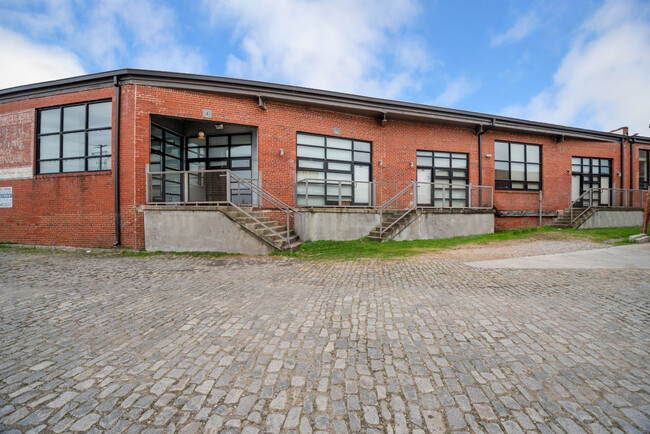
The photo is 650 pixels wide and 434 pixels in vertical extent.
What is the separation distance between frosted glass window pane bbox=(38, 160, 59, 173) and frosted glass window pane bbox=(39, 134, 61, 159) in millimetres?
233

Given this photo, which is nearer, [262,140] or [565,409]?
[565,409]

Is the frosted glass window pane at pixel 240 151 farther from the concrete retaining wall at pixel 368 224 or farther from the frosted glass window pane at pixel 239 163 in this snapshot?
the concrete retaining wall at pixel 368 224

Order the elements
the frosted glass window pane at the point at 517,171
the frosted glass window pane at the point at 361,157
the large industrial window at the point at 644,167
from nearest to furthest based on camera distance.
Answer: the frosted glass window pane at the point at 361,157, the frosted glass window pane at the point at 517,171, the large industrial window at the point at 644,167

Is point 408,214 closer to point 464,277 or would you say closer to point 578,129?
point 464,277

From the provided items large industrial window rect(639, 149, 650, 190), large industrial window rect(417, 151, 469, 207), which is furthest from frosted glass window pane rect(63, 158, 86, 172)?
large industrial window rect(639, 149, 650, 190)

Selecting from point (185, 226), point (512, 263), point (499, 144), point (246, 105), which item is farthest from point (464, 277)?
point (499, 144)

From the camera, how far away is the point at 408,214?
11.0m

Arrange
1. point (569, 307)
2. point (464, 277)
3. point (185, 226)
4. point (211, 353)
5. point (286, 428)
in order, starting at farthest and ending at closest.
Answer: point (185, 226), point (464, 277), point (569, 307), point (211, 353), point (286, 428)

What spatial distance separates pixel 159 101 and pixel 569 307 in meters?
12.4

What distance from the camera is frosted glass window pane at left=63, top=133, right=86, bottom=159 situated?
10211 millimetres

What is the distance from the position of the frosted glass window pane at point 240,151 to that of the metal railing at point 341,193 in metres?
2.79

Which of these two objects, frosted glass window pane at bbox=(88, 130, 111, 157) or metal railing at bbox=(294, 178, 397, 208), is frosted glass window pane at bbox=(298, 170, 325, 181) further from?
frosted glass window pane at bbox=(88, 130, 111, 157)

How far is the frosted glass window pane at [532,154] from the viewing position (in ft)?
50.7

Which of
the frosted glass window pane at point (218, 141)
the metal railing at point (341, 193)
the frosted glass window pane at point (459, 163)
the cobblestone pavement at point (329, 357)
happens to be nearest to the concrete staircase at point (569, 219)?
the frosted glass window pane at point (459, 163)
